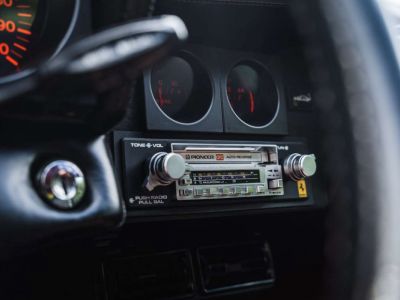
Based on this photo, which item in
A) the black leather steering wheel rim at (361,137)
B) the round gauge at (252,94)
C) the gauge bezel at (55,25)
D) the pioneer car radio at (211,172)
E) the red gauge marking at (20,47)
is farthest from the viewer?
the round gauge at (252,94)

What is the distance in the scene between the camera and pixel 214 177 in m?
0.95

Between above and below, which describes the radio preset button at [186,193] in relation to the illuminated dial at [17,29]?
below

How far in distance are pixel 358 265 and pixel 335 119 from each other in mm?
96

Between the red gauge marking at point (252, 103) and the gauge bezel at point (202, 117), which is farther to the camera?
the red gauge marking at point (252, 103)

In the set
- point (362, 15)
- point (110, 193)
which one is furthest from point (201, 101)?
point (362, 15)

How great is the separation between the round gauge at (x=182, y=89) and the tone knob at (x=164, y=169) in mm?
153

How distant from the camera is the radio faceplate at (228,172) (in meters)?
0.92

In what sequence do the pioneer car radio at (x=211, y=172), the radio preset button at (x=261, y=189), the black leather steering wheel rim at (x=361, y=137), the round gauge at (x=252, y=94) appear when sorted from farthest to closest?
the round gauge at (x=252, y=94)
the radio preset button at (x=261, y=189)
the pioneer car radio at (x=211, y=172)
the black leather steering wheel rim at (x=361, y=137)

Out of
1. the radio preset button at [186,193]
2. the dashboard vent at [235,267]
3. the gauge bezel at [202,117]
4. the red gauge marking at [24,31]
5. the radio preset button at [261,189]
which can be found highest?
the red gauge marking at [24,31]

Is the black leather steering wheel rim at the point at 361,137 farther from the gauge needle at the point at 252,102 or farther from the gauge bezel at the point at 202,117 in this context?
the gauge needle at the point at 252,102

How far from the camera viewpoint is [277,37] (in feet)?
3.58

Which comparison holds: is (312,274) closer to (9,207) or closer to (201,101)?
(201,101)

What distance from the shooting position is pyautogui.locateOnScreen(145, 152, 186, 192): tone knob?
849 millimetres

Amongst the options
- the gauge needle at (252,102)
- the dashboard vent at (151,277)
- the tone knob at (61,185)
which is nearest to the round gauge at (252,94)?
the gauge needle at (252,102)
